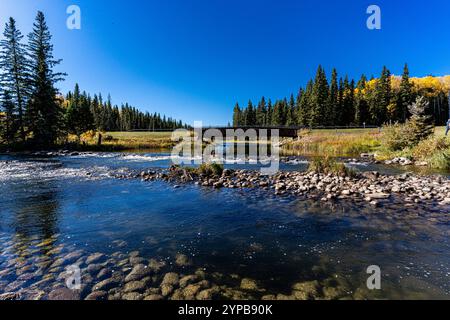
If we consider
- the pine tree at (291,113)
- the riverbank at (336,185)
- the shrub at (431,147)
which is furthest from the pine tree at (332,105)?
the riverbank at (336,185)

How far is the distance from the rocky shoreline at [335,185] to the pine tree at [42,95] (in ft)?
95.2

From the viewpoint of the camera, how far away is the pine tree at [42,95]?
35000 mm

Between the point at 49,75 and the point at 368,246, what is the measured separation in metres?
46.9

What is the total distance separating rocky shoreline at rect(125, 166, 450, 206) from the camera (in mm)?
9602

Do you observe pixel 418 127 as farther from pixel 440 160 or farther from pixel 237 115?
pixel 237 115

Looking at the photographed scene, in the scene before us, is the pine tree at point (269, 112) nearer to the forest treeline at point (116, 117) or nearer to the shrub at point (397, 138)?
the forest treeline at point (116, 117)

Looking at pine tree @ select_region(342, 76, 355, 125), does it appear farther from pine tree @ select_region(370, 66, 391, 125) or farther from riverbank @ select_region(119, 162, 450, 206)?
riverbank @ select_region(119, 162, 450, 206)

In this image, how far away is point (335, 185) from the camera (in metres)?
11.4

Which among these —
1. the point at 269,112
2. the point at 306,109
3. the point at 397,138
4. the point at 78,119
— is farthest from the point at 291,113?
the point at 78,119

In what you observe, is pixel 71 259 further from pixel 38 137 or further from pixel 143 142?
pixel 143 142

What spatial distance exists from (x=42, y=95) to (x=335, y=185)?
42389 millimetres

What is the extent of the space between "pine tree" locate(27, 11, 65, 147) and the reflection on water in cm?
3126

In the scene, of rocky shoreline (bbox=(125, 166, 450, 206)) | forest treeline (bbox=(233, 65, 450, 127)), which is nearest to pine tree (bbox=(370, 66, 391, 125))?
forest treeline (bbox=(233, 65, 450, 127))

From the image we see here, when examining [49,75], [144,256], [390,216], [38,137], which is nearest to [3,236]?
[144,256]
